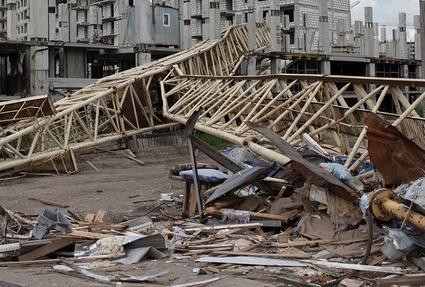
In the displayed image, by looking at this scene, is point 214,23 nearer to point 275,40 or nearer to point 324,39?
point 275,40

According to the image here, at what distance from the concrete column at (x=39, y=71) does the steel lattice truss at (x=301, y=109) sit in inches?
355

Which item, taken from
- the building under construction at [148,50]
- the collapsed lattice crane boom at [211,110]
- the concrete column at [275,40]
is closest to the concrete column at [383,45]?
the building under construction at [148,50]

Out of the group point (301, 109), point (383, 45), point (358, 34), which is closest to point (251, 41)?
point (301, 109)

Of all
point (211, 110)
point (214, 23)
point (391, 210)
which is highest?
point (214, 23)

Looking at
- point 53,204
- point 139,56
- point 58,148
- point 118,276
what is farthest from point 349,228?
point 139,56

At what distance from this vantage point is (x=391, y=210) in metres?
7.23

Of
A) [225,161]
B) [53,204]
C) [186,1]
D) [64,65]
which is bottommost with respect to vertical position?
[53,204]

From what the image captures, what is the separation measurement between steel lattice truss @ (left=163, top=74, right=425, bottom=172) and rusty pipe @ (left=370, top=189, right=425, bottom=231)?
2164mm

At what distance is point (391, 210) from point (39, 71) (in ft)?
78.2

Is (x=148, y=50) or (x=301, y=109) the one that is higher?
(x=148, y=50)

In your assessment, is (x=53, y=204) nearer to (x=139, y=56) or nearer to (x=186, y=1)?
(x=139, y=56)

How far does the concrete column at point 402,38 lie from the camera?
46250mm

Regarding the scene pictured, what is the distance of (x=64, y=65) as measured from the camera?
112 feet

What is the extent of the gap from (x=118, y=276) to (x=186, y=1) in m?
44.4
